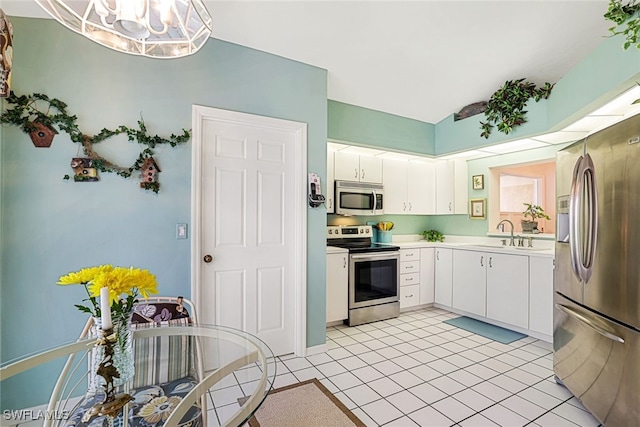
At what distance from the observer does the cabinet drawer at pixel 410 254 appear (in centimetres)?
399

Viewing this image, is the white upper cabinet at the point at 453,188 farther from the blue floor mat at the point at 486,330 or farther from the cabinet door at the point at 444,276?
the blue floor mat at the point at 486,330

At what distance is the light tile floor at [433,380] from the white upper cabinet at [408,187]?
1690mm

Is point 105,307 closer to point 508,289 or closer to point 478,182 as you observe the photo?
point 508,289

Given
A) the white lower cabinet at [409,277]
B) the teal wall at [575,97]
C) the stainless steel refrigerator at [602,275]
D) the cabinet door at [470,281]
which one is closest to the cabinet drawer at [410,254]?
the white lower cabinet at [409,277]

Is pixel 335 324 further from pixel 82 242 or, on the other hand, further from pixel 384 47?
pixel 384 47

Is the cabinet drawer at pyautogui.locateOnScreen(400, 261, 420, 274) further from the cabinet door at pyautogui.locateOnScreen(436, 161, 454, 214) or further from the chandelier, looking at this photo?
the chandelier

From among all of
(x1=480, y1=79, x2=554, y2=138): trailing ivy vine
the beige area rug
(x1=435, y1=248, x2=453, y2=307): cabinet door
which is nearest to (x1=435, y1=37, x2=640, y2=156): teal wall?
(x1=480, y1=79, x2=554, y2=138): trailing ivy vine

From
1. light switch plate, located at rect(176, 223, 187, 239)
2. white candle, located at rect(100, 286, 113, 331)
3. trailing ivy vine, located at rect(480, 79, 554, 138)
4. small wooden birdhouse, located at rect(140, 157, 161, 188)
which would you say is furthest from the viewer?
trailing ivy vine, located at rect(480, 79, 554, 138)

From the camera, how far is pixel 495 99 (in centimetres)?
343

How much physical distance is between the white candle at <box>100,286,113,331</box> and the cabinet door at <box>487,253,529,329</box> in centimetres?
370

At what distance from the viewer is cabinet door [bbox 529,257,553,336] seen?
304cm

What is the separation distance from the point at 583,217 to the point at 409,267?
2275 millimetres

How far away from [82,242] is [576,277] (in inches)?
133

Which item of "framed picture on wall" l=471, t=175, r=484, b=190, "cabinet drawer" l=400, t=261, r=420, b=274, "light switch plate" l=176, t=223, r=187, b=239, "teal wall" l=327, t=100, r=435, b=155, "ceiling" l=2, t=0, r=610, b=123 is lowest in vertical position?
"cabinet drawer" l=400, t=261, r=420, b=274
